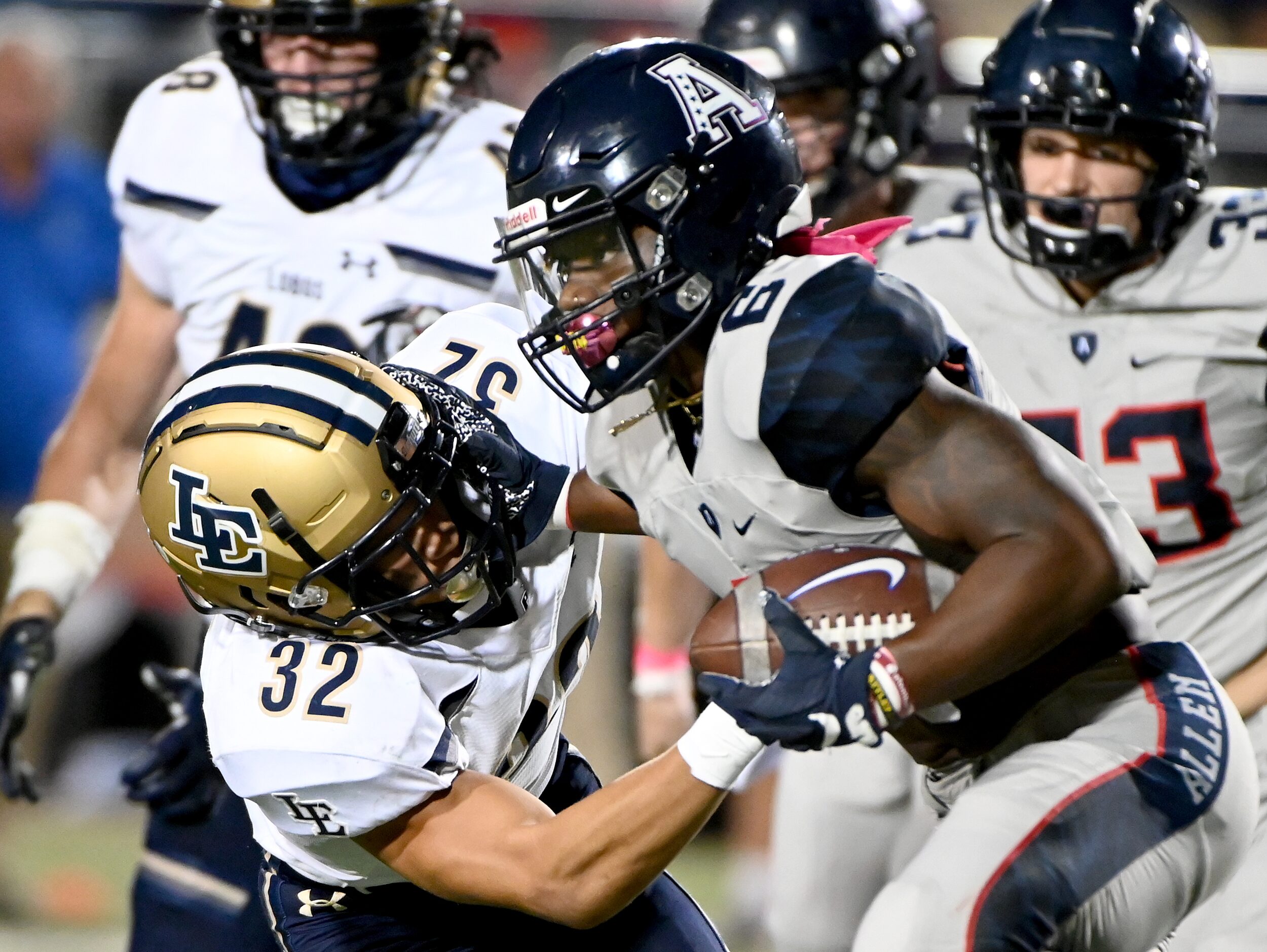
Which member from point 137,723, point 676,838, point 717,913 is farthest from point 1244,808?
point 137,723

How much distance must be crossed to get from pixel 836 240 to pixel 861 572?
44 cm

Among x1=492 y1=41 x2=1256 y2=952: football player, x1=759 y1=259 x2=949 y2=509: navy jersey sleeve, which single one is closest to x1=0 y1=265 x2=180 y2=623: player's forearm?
x1=492 y1=41 x2=1256 y2=952: football player

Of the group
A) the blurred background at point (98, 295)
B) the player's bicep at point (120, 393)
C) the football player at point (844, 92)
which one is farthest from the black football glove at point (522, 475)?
the blurred background at point (98, 295)

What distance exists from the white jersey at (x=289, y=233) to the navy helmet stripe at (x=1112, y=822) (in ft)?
5.23

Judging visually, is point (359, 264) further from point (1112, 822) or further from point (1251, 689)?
point (1112, 822)

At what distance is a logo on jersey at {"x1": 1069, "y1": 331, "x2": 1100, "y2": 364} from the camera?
10.2 ft

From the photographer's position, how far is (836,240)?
2.19 m

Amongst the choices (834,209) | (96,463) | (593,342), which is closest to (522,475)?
(593,342)

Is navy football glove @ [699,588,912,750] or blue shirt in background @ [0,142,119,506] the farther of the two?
blue shirt in background @ [0,142,119,506]

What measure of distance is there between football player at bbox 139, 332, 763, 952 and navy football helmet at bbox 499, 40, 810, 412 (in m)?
0.21

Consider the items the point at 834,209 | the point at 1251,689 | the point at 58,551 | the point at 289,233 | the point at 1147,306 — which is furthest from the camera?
the point at 834,209

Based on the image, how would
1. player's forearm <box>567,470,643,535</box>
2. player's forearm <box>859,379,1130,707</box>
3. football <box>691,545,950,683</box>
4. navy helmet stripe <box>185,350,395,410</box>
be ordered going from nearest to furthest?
1. player's forearm <box>859,379,1130,707</box>
2. football <box>691,545,950,683</box>
3. navy helmet stripe <box>185,350,395,410</box>
4. player's forearm <box>567,470,643,535</box>

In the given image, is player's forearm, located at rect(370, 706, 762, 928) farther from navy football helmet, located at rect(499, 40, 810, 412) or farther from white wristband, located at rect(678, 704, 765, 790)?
navy football helmet, located at rect(499, 40, 810, 412)

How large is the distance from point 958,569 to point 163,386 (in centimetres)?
211
